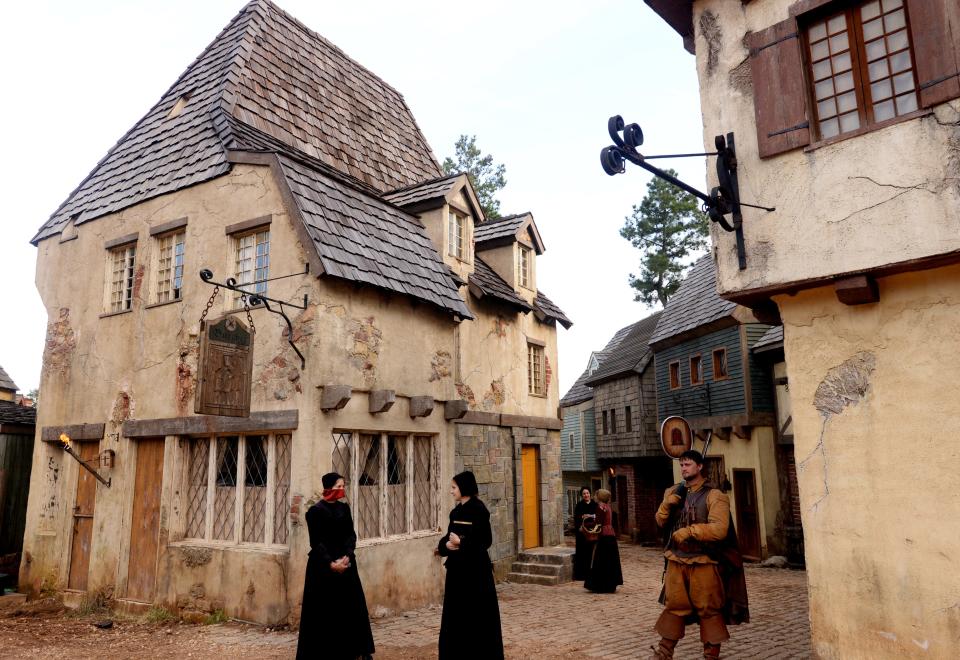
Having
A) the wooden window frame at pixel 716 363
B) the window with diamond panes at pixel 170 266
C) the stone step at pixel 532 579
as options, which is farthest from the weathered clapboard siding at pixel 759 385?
the window with diamond panes at pixel 170 266

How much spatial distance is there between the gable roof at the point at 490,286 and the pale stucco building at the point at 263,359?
65 mm

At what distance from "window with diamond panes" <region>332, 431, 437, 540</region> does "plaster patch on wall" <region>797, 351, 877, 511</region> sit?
557 centimetres

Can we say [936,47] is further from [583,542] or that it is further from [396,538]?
[583,542]

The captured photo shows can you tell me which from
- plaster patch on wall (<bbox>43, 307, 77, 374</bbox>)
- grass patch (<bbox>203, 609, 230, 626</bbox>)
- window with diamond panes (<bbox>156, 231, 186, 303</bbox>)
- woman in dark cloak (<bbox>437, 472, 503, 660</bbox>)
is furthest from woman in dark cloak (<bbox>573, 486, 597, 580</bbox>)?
plaster patch on wall (<bbox>43, 307, 77, 374</bbox>)

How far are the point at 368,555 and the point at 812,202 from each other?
6.63 meters

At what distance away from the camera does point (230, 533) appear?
9.00m

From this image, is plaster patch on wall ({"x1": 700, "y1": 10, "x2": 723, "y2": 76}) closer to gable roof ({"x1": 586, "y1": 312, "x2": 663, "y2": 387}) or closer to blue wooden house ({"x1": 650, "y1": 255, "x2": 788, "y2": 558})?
blue wooden house ({"x1": 650, "y1": 255, "x2": 788, "y2": 558})

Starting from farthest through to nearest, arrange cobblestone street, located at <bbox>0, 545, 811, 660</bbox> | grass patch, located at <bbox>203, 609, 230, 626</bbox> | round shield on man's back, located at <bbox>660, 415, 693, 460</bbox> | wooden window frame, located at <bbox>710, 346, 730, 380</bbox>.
Result: wooden window frame, located at <bbox>710, 346, 730, 380</bbox>, grass patch, located at <bbox>203, 609, 230, 626</bbox>, cobblestone street, located at <bbox>0, 545, 811, 660</bbox>, round shield on man's back, located at <bbox>660, 415, 693, 460</bbox>

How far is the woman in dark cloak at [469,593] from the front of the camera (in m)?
5.93

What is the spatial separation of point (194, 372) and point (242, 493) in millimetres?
1864

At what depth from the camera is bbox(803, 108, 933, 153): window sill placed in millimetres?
5273

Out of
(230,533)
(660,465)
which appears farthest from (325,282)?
(660,465)

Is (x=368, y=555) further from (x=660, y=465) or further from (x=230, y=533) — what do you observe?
(x=660, y=465)

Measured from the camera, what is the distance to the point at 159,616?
8984mm
